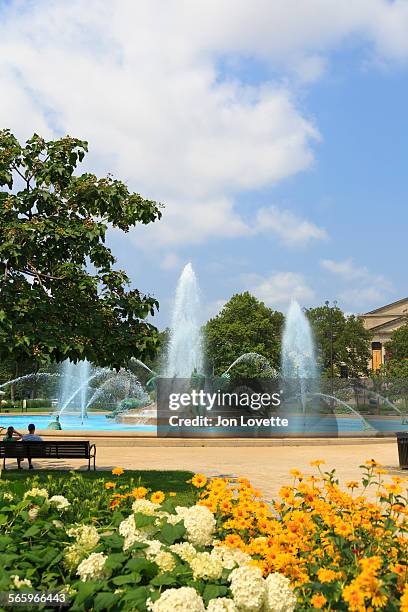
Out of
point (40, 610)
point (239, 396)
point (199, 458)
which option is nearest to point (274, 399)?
point (239, 396)

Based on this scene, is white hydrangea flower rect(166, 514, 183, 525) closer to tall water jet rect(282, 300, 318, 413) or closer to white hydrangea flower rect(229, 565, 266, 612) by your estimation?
white hydrangea flower rect(229, 565, 266, 612)

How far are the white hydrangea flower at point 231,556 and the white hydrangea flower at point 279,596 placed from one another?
40 centimetres

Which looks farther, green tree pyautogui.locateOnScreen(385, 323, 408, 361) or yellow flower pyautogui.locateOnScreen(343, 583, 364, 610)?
green tree pyautogui.locateOnScreen(385, 323, 408, 361)

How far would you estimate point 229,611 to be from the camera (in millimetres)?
3783

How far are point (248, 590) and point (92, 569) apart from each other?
1002 millimetres

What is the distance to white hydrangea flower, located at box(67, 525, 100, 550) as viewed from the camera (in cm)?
472

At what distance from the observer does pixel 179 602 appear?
11.9 ft

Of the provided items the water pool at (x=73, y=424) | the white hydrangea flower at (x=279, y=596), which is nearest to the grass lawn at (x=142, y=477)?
the white hydrangea flower at (x=279, y=596)

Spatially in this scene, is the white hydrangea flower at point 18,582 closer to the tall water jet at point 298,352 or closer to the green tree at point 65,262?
Answer: the green tree at point 65,262

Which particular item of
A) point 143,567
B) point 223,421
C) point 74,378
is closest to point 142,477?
point 143,567

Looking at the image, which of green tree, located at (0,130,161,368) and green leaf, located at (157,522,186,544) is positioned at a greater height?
green tree, located at (0,130,161,368)

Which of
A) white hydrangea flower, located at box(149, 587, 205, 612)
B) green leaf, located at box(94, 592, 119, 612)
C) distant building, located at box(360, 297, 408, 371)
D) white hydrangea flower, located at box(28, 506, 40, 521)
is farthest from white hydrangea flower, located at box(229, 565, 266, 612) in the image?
distant building, located at box(360, 297, 408, 371)

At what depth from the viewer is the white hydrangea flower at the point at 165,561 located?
428 centimetres

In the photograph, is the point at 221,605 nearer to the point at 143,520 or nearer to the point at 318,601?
the point at 318,601
